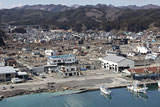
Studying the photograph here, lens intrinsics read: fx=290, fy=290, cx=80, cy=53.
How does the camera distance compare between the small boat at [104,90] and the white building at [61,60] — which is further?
the white building at [61,60]

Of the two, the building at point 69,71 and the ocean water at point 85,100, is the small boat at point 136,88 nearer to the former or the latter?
the ocean water at point 85,100

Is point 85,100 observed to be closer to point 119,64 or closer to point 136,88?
point 136,88

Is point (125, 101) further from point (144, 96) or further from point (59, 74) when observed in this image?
point (59, 74)

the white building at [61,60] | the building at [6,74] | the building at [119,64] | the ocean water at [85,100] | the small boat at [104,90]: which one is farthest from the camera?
the white building at [61,60]

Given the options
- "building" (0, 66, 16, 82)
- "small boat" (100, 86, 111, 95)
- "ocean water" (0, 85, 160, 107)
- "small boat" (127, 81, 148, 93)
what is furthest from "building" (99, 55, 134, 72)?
"building" (0, 66, 16, 82)

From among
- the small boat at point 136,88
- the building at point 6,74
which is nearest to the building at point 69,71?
the building at point 6,74

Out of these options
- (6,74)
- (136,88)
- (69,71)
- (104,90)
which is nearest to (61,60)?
(69,71)

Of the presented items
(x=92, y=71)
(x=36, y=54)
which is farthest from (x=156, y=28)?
(x=92, y=71)

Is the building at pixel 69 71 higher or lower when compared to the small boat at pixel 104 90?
higher
